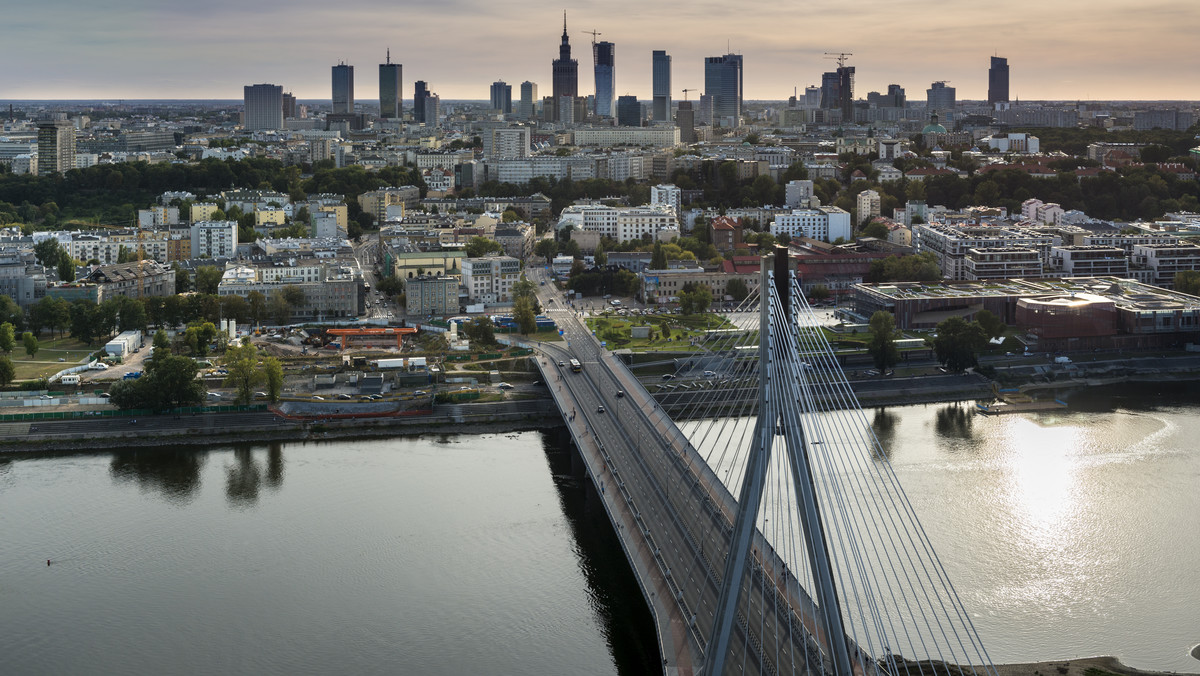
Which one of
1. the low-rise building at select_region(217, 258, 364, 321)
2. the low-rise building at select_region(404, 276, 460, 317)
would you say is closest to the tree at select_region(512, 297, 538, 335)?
the low-rise building at select_region(404, 276, 460, 317)

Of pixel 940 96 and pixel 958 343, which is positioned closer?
pixel 958 343

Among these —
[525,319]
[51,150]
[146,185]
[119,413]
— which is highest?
[51,150]

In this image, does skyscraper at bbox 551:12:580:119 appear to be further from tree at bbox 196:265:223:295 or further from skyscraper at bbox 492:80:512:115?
tree at bbox 196:265:223:295

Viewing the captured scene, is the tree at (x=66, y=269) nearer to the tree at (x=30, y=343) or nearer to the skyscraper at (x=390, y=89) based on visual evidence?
the tree at (x=30, y=343)

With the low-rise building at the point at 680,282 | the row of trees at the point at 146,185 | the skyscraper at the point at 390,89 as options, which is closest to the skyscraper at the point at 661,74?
the skyscraper at the point at 390,89

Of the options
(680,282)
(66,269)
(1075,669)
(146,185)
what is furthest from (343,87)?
(1075,669)

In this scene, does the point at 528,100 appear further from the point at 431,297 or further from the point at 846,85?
the point at 431,297
